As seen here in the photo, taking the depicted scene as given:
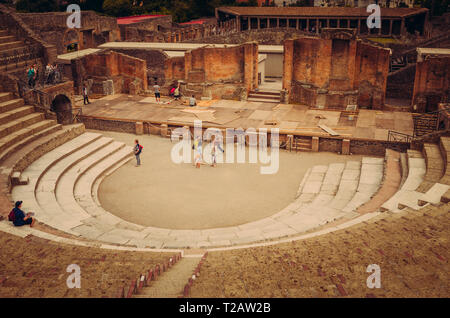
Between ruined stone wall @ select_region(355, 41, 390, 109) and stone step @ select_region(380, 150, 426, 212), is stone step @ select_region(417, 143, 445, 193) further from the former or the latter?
ruined stone wall @ select_region(355, 41, 390, 109)

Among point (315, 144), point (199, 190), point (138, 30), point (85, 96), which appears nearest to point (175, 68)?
point (85, 96)

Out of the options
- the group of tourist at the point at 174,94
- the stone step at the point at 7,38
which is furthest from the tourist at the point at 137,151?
the stone step at the point at 7,38

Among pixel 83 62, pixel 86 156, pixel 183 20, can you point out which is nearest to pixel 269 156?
pixel 86 156

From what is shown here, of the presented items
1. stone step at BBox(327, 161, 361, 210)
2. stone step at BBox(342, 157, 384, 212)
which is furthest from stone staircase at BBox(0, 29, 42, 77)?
stone step at BBox(342, 157, 384, 212)

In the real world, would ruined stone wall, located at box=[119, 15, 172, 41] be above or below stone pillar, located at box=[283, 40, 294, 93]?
above

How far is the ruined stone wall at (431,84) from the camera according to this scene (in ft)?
70.2

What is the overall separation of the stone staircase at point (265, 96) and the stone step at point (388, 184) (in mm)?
9110

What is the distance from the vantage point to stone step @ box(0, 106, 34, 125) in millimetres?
16531

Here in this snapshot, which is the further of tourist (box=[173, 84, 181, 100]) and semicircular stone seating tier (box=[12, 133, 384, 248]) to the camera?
tourist (box=[173, 84, 181, 100])

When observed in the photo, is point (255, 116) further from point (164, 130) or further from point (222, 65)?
point (222, 65)

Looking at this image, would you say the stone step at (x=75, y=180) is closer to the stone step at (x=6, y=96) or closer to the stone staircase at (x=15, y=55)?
the stone step at (x=6, y=96)

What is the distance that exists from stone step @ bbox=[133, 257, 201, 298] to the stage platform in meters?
12.2

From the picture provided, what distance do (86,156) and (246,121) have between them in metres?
7.96
